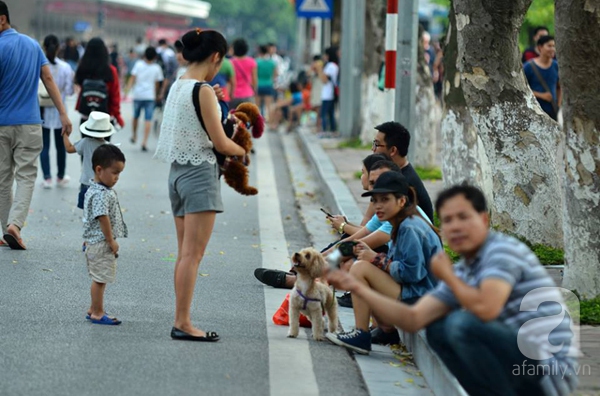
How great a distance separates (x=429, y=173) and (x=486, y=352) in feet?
37.2

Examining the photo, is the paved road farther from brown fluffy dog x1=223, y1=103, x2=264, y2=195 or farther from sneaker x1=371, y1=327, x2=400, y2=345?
brown fluffy dog x1=223, y1=103, x2=264, y2=195

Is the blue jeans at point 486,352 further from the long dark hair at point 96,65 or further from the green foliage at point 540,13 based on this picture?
the green foliage at point 540,13

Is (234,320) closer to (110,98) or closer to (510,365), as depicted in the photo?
(510,365)

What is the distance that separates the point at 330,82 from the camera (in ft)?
80.4

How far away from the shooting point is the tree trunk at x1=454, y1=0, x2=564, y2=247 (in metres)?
9.91

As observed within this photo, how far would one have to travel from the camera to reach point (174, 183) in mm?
6762

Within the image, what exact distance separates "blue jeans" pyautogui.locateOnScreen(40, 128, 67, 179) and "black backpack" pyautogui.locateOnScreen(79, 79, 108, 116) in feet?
3.64

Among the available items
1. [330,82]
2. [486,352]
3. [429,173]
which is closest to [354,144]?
[330,82]

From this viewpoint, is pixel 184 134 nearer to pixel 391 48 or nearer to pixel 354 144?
pixel 391 48

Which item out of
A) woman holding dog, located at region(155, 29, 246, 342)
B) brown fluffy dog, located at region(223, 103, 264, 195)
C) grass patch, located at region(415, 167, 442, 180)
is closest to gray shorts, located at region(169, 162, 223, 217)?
woman holding dog, located at region(155, 29, 246, 342)

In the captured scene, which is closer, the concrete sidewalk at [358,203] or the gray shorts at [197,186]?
the concrete sidewalk at [358,203]

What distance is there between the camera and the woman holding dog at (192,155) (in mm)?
6668

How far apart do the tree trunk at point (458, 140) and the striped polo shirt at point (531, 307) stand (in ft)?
22.9

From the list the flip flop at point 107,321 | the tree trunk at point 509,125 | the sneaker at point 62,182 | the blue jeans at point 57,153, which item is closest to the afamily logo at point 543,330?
the flip flop at point 107,321
